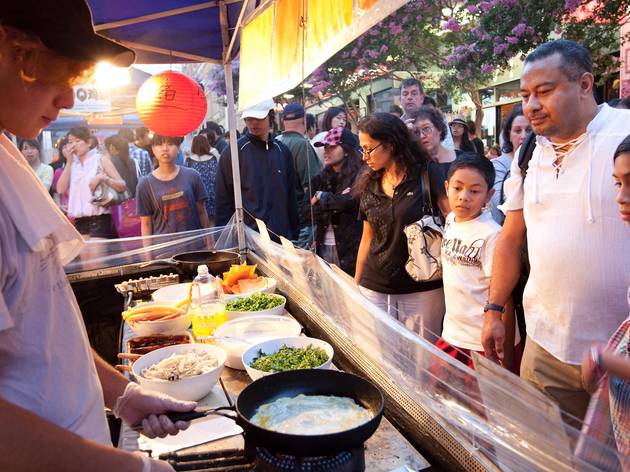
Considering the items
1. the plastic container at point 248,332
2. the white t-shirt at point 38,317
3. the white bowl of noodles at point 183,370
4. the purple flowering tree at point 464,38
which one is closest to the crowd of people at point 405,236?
the white t-shirt at point 38,317

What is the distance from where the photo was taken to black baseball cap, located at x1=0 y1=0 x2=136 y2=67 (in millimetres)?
868

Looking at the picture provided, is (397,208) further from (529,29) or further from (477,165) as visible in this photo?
(529,29)

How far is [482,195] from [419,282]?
67 centimetres

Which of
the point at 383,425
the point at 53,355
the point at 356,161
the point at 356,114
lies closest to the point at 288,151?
the point at 356,161

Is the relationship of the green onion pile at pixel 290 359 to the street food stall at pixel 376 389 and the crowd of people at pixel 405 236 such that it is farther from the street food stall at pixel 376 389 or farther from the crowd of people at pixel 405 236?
the crowd of people at pixel 405 236

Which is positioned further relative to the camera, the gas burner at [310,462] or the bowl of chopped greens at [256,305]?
the bowl of chopped greens at [256,305]

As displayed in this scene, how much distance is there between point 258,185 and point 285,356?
3.24m

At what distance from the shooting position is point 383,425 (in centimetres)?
152

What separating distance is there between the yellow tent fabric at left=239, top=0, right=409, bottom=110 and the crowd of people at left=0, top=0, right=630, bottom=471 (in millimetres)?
425

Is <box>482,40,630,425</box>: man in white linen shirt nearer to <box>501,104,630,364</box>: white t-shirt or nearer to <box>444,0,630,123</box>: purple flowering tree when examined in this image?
<box>501,104,630,364</box>: white t-shirt

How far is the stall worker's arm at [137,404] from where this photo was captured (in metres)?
1.28

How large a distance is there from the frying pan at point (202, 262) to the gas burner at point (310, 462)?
2.33 meters

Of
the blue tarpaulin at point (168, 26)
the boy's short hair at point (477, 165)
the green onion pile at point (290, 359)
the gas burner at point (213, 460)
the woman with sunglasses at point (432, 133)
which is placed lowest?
the gas burner at point (213, 460)

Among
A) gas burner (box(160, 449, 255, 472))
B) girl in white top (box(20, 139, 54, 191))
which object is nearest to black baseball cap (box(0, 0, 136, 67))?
gas burner (box(160, 449, 255, 472))
